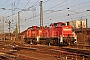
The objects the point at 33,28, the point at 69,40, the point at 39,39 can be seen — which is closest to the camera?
the point at 69,40

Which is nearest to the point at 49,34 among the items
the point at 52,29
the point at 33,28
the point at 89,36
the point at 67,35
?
the point at 52,29

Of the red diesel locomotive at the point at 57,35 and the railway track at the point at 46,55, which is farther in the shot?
the red diesel locomotive at the point at 57,35

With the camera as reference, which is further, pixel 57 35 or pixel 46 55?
pixel 57 35

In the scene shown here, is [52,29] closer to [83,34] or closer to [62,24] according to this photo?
[62,24]

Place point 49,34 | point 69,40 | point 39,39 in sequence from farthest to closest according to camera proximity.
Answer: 1. point 39,39
2. point 49,34
3. point 69,40

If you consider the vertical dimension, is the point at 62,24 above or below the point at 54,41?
above

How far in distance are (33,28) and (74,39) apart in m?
11.7

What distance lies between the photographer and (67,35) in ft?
98.2

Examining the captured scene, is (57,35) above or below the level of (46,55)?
above

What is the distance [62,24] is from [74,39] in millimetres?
2930

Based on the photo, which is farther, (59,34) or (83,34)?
(83,34)

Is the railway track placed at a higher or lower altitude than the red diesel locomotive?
lower

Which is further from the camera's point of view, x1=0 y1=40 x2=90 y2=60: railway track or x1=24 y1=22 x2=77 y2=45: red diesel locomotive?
x1=24 y1=22 x2=77 y2=45: red diesel locomotive

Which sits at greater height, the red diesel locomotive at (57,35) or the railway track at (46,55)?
the red diesel locomotive at (57,35)
